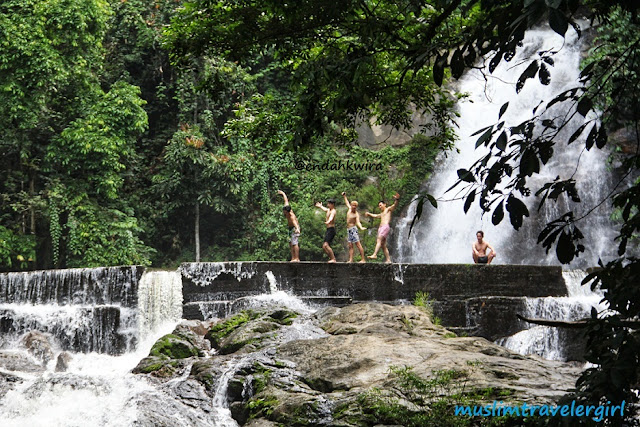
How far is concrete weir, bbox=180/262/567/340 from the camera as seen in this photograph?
13.4m

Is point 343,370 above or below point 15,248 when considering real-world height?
below

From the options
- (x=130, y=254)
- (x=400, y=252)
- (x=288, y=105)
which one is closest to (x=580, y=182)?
(x=400, y=252)

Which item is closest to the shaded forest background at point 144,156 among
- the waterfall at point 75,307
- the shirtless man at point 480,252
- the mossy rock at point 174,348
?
the shirtless man at point 480,252

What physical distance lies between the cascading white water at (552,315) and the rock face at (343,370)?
6.45 feet

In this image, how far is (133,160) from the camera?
21453mm

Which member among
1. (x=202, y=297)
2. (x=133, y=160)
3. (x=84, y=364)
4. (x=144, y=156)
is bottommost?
(x=84, y=364)

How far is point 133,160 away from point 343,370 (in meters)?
15.3

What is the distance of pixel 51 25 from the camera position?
58.5ft

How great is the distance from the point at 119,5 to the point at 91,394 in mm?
16175

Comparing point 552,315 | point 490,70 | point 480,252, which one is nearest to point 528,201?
point 480,252

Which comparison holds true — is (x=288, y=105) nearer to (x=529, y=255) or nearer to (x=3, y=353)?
(x=3, y=353)

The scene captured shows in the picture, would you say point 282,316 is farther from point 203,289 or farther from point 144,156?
point 144,156

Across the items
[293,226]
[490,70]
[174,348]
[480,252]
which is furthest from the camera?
[293,226]

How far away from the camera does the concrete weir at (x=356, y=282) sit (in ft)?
44.1
